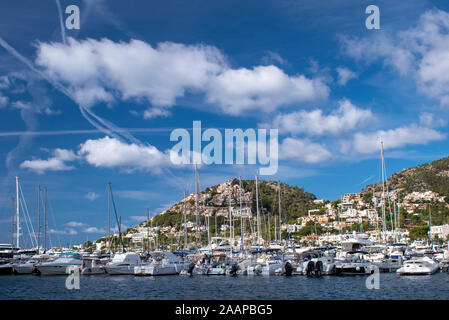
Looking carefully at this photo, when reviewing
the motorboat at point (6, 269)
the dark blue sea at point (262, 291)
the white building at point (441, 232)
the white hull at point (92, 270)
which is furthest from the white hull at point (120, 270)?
the white building at point (441, 232)

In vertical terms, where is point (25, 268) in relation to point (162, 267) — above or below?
below

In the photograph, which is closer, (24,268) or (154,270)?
(154,270)

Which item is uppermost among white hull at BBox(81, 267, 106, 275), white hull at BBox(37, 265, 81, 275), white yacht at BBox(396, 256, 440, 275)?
white yacht at BBox(396, 256, 440, 275)

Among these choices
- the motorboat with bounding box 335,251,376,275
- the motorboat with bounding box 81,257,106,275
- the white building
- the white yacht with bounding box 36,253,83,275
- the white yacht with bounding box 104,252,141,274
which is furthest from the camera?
the white building

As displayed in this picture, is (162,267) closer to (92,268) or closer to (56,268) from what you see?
(92,268)

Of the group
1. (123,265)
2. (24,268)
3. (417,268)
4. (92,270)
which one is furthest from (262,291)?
(24,268)

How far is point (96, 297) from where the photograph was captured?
127 ft

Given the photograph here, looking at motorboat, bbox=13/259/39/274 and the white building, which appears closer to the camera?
motorboat, bbox=13/259/39/274

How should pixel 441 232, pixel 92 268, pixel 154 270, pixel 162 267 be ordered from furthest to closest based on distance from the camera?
pixel 441 232 → pixel 92 268 → pixel 162 267 → pixel 154 270

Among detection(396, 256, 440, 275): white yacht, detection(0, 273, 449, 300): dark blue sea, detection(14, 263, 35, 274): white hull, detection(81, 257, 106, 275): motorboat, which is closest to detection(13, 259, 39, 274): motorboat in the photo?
detection(14, 263, 35, 274): white hull

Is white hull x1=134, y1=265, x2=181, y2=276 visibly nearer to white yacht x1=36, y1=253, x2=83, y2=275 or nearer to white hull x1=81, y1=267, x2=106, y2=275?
white hull x1=81, y1=267, x2=106, y2=275
